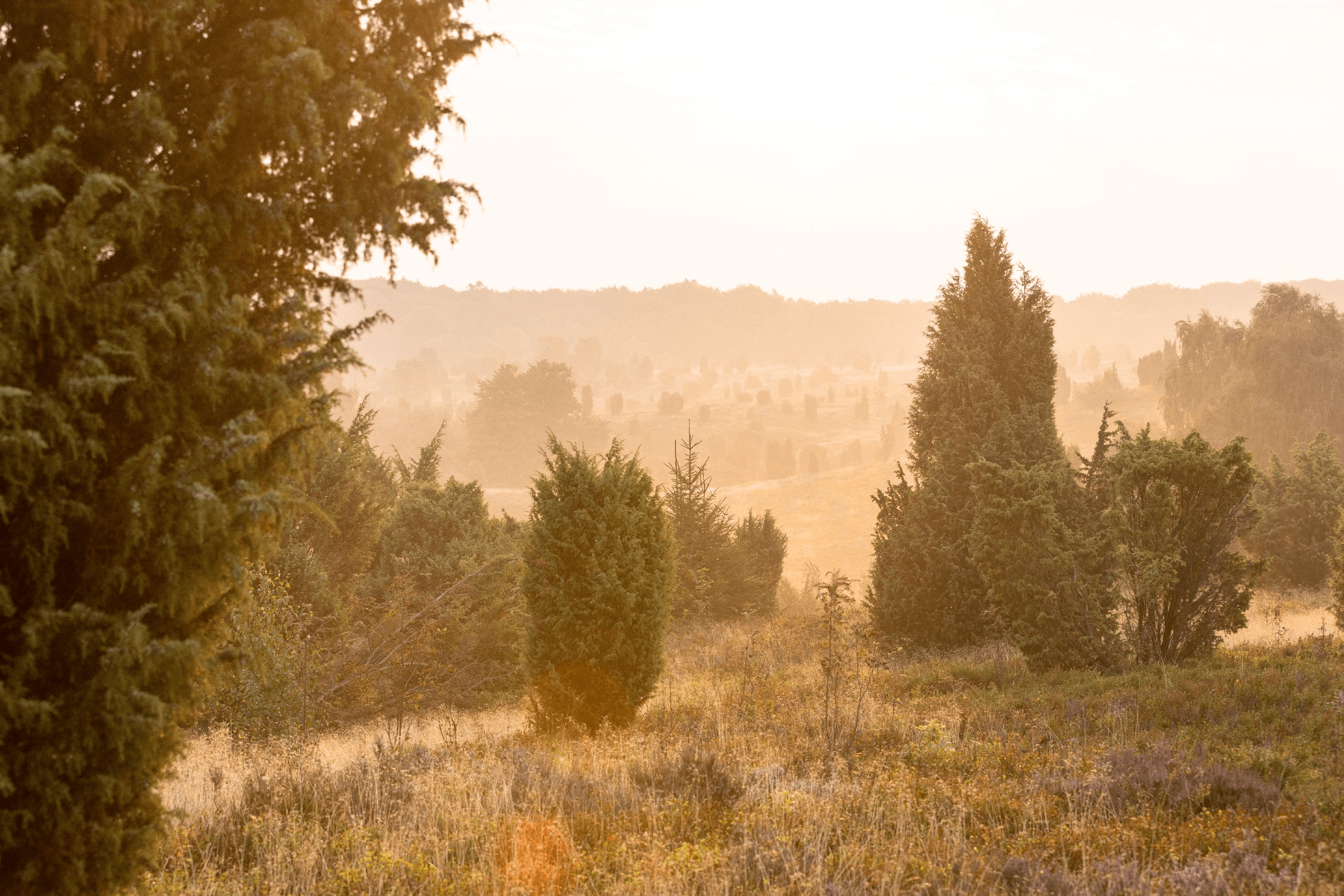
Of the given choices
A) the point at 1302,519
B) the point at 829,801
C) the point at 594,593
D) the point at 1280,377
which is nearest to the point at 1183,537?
the point at 829,801

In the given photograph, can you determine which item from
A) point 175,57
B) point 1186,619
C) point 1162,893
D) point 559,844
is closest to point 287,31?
point 175,57

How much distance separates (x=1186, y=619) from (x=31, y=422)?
1382 cm

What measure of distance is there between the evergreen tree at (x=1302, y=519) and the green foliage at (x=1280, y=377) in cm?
2404

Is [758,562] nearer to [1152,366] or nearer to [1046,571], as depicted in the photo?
[1046,571]

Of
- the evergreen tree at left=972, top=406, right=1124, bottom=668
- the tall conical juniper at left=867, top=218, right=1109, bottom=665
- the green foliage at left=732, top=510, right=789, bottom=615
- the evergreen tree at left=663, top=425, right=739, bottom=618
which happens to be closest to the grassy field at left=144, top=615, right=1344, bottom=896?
the evergreen tree at left=972, top=406, right=1124, bottom=668

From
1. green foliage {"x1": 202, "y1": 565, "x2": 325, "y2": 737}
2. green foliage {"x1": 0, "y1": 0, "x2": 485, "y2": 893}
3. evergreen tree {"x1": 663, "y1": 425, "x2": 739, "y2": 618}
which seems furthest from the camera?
evergreen tree {"x1": 663, "y1": 425, "x2": 739, "y2": 618}

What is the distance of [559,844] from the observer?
227 inches

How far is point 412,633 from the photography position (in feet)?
50.6

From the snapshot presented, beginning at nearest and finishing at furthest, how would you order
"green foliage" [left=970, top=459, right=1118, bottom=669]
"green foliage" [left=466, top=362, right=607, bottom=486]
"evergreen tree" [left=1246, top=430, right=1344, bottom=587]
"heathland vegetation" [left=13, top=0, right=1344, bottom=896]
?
"heathland vegetation" [left=13, top=0, right=1344, bottom=896], "green foliage" [left=970, top=459, right=1118, bottom=669], "evergreen tree" [left=1246, top=430, right=1344, bottom=587], "green foliage" [left=466, top=362, right=607, bottom=486]

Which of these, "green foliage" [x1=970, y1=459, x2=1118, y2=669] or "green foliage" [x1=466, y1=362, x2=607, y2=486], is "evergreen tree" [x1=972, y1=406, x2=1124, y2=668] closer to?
"green foliage" [x1=970, y1=459, x2=1118, y2=669]

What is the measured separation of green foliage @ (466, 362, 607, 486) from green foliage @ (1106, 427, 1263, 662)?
296 ft

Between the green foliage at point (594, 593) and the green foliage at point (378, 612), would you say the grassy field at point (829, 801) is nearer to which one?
the green foliage at point (594, 593)

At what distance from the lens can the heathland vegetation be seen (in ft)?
12.3

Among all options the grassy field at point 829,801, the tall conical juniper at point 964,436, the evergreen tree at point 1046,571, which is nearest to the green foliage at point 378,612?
the grassy field at point 829,801
